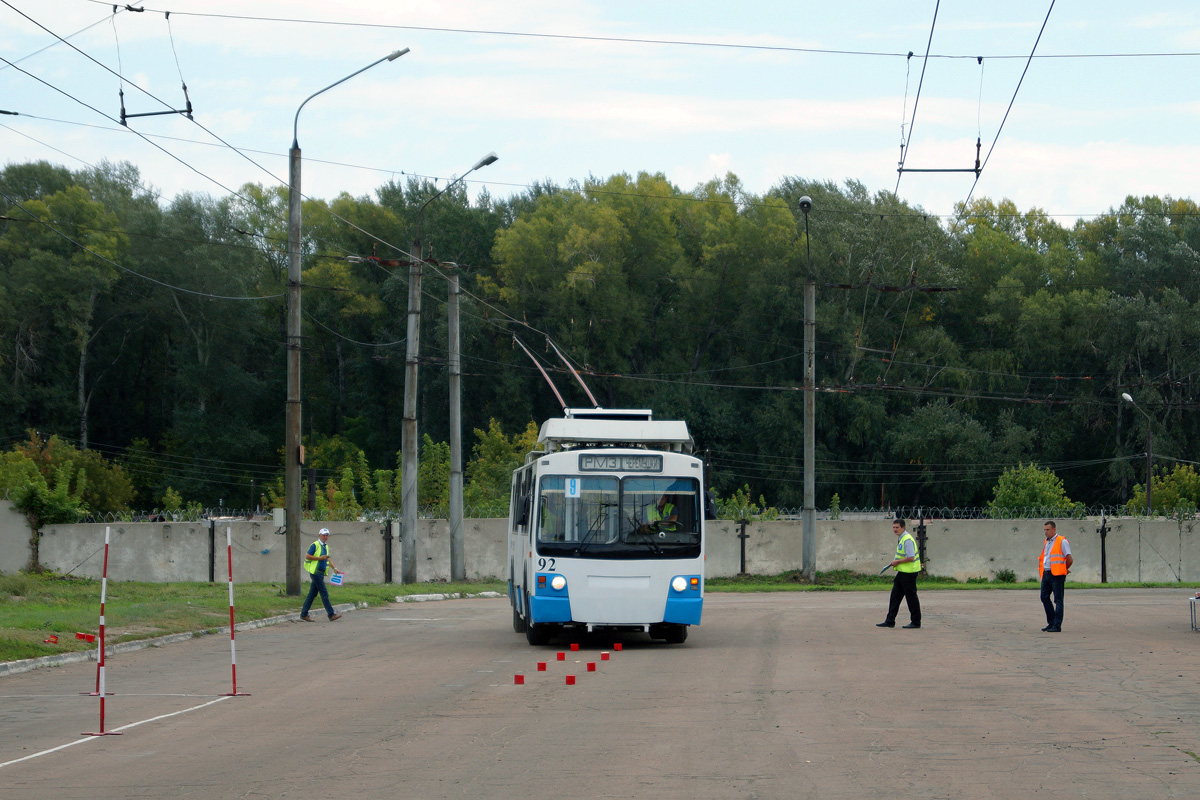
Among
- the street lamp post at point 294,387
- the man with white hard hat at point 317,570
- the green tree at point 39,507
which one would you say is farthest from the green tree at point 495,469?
the man with white hard hat at point 317,570

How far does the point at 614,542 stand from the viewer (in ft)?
55.5

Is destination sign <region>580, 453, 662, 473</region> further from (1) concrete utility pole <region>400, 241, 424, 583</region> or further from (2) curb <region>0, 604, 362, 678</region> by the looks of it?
(1) concrete utility pole <region>400, 241, 424, 583</region>

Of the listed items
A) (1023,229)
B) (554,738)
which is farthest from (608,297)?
(554,738)

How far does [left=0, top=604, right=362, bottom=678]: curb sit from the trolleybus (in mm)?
5422

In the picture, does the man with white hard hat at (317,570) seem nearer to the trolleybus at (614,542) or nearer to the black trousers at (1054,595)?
the trolleybus at (614,542)

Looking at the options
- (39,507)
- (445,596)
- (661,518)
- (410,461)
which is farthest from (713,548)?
(661,518)

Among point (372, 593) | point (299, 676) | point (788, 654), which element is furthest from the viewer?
point (372, 593)

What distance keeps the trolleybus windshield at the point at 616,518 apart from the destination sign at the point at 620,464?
103mm

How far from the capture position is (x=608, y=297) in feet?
233

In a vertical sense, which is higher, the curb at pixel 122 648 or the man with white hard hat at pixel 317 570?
the man with white hard hat at pixel 317 570

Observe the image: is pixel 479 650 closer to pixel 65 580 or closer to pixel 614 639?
pixel 614 639

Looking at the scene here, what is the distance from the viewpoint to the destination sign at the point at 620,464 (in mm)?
17234

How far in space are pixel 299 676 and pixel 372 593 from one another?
14.7 meters

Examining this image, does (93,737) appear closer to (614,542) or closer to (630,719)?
(630,719)
